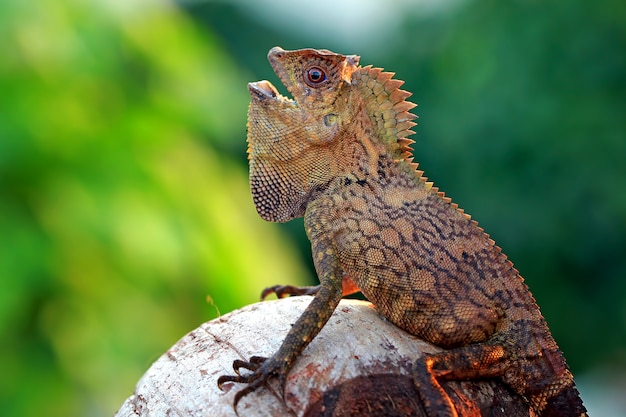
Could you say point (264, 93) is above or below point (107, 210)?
above

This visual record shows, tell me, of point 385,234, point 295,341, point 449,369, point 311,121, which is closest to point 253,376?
point 295,341

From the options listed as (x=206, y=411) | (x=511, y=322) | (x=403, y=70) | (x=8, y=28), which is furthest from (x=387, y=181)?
(x=403, y=70)

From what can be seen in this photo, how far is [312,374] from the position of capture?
3215 millimetres

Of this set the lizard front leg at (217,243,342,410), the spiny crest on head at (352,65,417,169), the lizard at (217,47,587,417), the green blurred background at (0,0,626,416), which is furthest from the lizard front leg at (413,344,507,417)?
the green blurred background at (0,0,626,416)

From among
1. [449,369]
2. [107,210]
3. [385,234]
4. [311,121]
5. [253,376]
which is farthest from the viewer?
[107,210]

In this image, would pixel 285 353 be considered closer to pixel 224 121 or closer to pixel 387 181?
pixel 387 181

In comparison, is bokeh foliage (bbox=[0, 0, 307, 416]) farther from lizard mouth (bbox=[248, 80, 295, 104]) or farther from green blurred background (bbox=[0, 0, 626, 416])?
lizard mouth (bbox=[248, 80, 295, 104])

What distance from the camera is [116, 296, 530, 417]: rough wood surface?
313cm

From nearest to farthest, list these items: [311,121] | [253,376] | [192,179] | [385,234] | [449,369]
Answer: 1. [253,376]
2. [449,369]
3. [385,234]
4. [311,121]
5. [192,179]

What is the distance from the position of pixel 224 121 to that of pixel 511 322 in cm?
771

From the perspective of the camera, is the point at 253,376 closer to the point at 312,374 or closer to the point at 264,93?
the point at 312,374

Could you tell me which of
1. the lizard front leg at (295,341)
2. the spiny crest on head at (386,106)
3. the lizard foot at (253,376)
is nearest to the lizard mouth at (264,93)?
the spiny crest on head at (386,106)

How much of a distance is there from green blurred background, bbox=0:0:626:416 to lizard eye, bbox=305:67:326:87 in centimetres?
412

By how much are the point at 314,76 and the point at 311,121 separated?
0.23m
